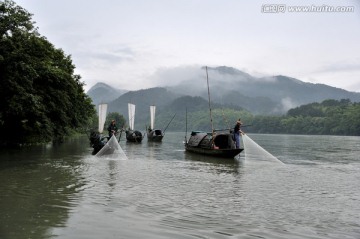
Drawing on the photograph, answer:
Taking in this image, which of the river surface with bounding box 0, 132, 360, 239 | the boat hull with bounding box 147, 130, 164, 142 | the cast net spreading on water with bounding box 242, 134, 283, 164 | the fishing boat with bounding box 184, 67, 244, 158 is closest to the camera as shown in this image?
the river surface with bounding box 0, 132, 360, 239

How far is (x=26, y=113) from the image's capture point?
30.9 meters

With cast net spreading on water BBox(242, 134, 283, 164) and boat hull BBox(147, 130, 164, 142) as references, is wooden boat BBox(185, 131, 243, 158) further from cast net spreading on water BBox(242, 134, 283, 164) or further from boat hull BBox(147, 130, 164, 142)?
boat hull BBox(147, 130, 164, 142)

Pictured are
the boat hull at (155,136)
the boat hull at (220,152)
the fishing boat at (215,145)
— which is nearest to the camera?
the boat hull at (220,152)

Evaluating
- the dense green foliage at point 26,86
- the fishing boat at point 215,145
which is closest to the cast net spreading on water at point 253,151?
the fishing boat at point 215,145

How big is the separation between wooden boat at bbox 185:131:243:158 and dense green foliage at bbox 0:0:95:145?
13.9m

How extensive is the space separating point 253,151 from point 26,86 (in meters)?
19.1

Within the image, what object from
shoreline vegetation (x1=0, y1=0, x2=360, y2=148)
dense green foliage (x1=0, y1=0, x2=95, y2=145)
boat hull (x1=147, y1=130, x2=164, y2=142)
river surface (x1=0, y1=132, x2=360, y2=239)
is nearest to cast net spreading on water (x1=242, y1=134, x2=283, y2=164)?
shoreline vegetation (x1=0, y1=0, x2=360, y2=148)

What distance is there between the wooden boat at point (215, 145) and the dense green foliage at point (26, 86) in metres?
13.9

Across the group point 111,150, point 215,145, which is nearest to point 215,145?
point 215,145

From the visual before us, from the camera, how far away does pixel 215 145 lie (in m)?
30.8

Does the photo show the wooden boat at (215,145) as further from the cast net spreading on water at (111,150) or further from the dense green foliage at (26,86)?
the dense green foliage at (26,86)

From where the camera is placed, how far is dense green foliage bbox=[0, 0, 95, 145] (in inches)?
1107

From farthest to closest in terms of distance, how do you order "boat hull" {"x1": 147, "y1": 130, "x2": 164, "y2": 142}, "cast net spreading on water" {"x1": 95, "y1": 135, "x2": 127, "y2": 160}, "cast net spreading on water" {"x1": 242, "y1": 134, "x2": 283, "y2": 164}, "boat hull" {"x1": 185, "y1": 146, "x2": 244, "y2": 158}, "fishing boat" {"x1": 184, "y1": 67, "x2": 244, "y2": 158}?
"boat hull" {"x1": 147, "y1": 130, "x2": 164, "y2": 142}
"fishing boat" {"x1": 184, "y1": 67, "x2": 244, "y2": 158}
"boat hull" {"x1": 185, "y1": 146, "x2": 244, "y2": 158}
"cast net spreading on water" {"x1": 95, "y1": 135, "x2": 127, "y2": 160}
"cast net spreading on water" {"x1": 242, "y1": 134, "x2": 283, "y2": 164}

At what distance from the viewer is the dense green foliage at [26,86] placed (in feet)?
92.2
